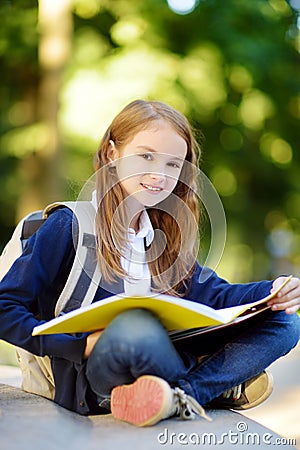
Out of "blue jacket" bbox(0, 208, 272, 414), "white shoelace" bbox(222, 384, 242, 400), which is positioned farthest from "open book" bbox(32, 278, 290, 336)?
"white shoelace" bbox(222, 384, 242, 400)

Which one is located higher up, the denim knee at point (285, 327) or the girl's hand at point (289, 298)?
the girl's hand at point (289, 298)

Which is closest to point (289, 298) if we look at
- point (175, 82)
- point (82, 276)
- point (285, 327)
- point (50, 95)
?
point (285, 327)

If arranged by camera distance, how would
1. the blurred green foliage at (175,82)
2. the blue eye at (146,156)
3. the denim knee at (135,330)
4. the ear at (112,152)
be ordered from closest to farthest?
the denim knee at (135,330) → the blue eye at (146,156) → the ear at (112,152) → the blurred green foliage at (175,82)

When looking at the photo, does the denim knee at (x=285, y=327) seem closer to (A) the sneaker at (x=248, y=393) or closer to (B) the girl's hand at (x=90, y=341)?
(A) the sneaker at (x=248, y=393)

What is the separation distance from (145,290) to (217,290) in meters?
0.28

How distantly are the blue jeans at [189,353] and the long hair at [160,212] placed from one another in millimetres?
206

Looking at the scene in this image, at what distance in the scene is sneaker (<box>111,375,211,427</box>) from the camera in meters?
1.61

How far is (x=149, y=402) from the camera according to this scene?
64.4 inches

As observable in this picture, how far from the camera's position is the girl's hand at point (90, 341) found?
1.75 meters

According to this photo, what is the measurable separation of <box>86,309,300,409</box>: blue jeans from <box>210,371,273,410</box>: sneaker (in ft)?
0.21

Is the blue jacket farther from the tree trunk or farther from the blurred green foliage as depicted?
the tree trunk

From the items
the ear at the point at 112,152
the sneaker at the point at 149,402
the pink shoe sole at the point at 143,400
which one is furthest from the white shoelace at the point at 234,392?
the ear at the point at 112,152

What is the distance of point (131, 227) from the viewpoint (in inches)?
81.7

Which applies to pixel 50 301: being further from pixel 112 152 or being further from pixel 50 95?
pixel 50 95
